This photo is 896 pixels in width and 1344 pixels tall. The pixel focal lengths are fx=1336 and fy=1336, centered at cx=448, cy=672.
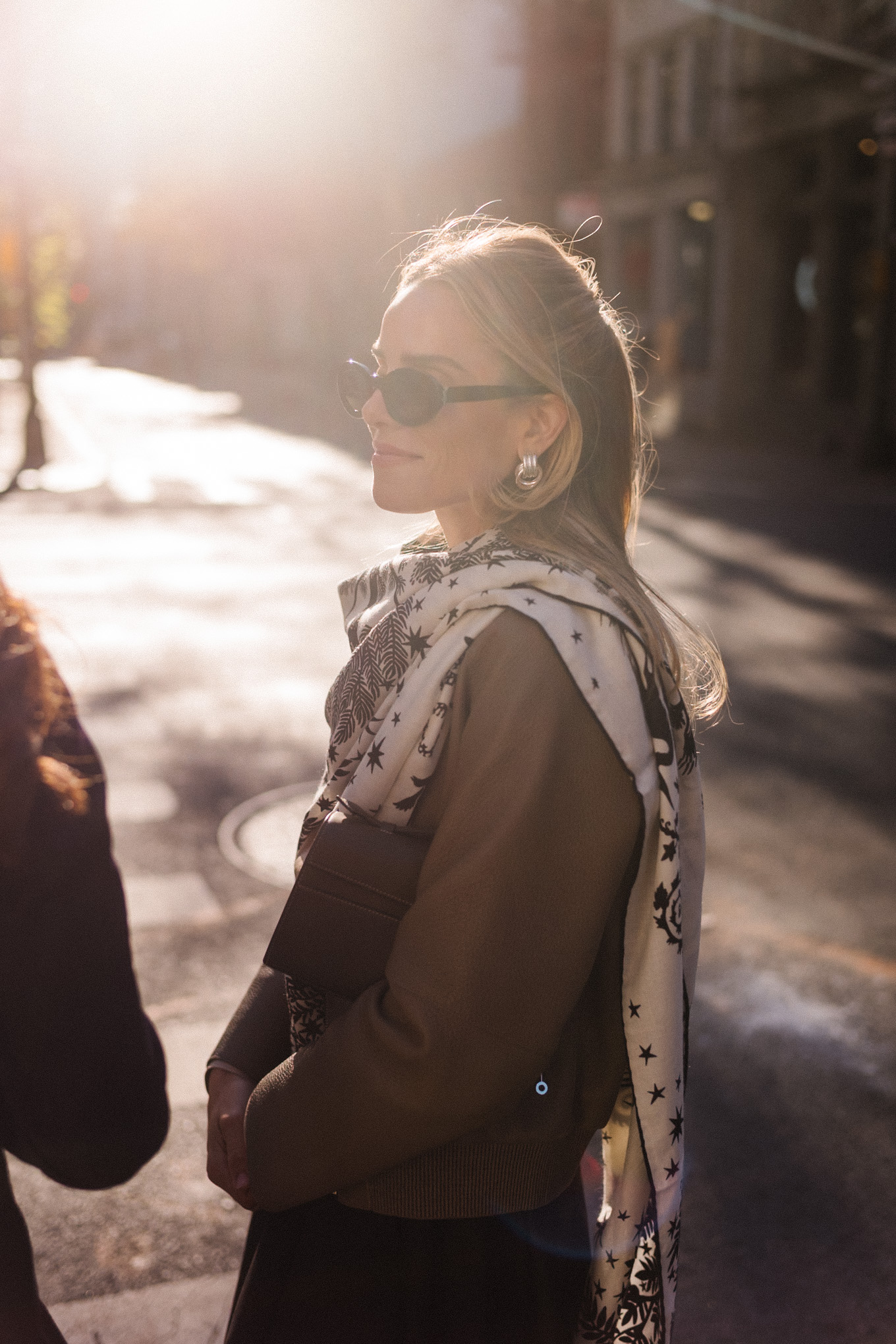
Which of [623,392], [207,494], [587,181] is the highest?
[623,392]

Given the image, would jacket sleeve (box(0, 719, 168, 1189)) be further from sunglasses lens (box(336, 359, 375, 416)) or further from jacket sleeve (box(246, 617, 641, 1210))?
sunglasses lens (box(336, 359, 375, 416))

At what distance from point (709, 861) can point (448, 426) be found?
13.2 feet

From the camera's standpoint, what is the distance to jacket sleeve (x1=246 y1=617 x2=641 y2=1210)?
1.52 m

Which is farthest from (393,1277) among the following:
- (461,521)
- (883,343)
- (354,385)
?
(883,343)

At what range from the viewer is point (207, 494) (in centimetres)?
1786

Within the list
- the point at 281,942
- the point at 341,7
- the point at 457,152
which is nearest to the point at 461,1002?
the point at 281,942

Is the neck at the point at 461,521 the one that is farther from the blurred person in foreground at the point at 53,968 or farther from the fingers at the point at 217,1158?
the fingers at the point at 217,1158

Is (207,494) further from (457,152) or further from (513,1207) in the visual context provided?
Result: (457,152)

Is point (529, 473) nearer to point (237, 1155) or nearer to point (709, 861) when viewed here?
point (237, 1155)

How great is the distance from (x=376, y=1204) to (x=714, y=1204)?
194cm

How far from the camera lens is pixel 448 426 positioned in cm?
180

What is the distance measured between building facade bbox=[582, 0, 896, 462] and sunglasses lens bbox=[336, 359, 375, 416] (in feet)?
63.6

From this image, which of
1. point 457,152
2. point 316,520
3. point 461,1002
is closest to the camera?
point 461,1002

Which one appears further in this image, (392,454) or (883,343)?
(883,343)
